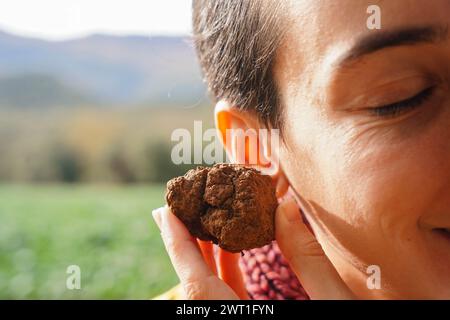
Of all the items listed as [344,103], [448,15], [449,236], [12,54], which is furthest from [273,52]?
[12,54]

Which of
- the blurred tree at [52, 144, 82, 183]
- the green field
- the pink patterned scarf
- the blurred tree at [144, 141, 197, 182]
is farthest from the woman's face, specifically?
the blurred tree at [52, 144, 82, 183]

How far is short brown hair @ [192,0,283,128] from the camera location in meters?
1.93

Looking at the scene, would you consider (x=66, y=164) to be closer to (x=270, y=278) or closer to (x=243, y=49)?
(x=270, y=278)

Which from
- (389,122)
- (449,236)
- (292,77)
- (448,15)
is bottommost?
(449,236)

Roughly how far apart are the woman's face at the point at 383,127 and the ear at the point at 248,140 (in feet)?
0.57

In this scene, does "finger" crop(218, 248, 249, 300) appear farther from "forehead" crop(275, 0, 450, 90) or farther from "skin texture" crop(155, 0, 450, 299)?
"forehead" crop(275, 0, 450, 90)

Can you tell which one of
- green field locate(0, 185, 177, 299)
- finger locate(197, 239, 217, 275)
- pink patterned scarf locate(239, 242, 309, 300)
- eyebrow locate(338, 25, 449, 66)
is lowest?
green field locate(0, 185, 177, 299)

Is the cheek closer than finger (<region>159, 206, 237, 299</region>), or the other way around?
the cheek

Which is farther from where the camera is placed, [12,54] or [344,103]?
[12,54]

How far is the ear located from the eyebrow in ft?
1.45

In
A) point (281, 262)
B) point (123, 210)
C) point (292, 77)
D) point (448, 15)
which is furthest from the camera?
point (123, 210)
